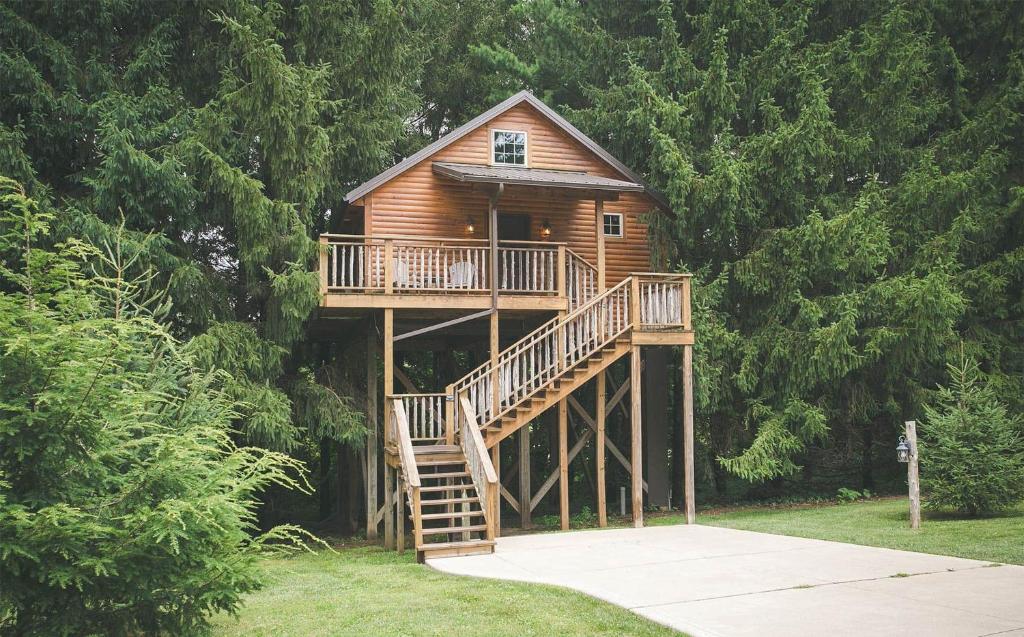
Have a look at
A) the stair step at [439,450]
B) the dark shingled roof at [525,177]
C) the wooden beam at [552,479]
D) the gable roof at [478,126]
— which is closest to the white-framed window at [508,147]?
the dark shingled roof at [525,177]

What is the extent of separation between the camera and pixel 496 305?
15.9 metres

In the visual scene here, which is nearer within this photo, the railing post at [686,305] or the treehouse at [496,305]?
the treehouse at [496,305]

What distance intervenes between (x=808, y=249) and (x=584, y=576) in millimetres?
11655

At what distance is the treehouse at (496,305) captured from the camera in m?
14.8

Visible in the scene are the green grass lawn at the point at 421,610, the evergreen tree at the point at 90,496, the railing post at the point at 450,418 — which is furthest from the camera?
the railing post at the point at 450,418

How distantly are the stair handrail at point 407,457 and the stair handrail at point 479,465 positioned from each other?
0.89 m

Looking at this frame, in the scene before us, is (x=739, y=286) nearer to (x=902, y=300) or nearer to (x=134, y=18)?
(x=902, y=300)

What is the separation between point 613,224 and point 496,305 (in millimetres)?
5318

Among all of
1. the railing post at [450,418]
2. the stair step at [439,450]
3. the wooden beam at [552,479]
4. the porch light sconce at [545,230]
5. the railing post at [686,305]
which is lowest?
the wooden beam at [552,479]

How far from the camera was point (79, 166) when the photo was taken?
15.8m

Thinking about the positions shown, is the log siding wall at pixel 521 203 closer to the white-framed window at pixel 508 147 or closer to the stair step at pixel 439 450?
the white-framed window at pixel 508 147

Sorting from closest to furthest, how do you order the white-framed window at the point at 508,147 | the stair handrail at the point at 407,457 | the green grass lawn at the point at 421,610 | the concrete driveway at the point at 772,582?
the concrete driveway at the point at 772,582 < the green grass lawn at the point at 421,610 < the stair handrail at the point at 407,457 < the white-framed window at the point at 508,147

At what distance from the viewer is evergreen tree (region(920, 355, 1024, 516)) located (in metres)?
14.1

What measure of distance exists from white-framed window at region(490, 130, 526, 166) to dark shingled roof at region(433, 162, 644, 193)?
20 cm
